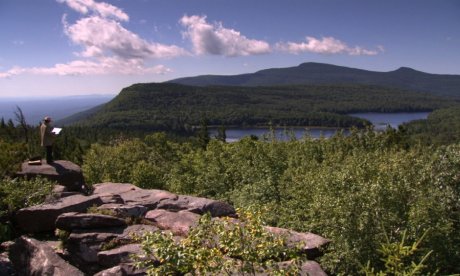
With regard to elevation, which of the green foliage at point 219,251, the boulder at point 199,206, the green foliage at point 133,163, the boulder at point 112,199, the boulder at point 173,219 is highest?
the green foliage at point 219,251

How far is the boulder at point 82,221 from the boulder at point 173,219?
5.58 ft

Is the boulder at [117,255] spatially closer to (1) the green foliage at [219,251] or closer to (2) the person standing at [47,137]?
(1) the green foliage at [219,251]

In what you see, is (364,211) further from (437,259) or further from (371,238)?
(437,259)

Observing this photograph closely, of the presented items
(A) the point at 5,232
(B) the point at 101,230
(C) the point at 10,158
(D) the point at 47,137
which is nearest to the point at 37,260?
(B) the point at 101,230

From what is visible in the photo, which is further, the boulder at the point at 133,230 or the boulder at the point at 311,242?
the boulder at the point at 133,230

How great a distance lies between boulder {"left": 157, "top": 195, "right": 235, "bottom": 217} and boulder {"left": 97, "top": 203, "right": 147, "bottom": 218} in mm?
1490

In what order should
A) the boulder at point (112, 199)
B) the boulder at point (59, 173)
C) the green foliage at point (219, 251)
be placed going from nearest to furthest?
the green foliage at point (219, 251) → the boulder at point (112, 199) → the boulder at point (59, 173)

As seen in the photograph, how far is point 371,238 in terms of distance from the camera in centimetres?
1272

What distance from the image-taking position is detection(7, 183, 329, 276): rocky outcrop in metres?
12.0

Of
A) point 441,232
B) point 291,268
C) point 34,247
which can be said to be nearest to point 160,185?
point 34,247

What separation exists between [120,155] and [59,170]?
29.8 meters

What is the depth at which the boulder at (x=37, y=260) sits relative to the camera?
1167cm

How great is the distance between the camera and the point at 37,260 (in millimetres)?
12141

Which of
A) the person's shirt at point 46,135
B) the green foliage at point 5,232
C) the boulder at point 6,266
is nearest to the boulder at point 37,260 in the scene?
the boulder at point 6,266
